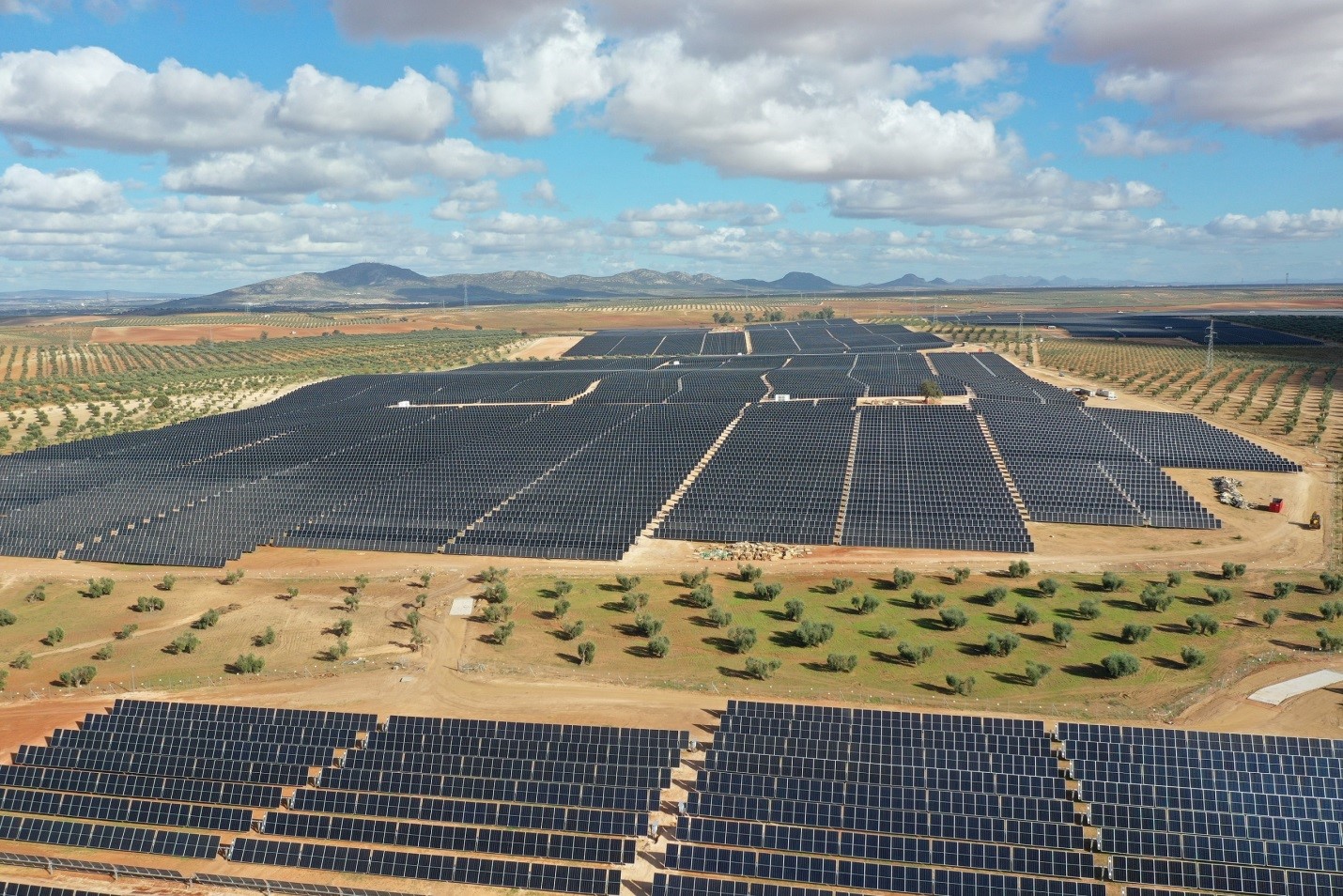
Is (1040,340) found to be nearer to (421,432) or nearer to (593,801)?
(421,432)

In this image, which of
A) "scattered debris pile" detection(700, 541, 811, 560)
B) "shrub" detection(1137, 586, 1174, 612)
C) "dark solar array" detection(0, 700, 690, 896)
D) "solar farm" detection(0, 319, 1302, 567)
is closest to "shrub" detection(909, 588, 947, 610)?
"solar farm" detection(0, 319, 1302, 567)

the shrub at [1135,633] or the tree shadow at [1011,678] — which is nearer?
the tree shadow at [1011,678]

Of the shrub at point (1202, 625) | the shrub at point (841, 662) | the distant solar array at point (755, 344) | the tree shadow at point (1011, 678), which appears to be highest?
the distant solar array at point (755, 344)

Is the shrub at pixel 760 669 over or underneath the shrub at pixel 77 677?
over

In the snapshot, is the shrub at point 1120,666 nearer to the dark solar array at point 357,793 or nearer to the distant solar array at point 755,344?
the dark solar array at point 357,793

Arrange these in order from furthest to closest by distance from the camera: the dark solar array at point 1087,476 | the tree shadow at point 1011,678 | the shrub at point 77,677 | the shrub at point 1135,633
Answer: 1. the dark solar array at point 1087,476
2. the shrub at point 1135,633
3. the shrub at point 77,677
4. the tree shadow at point 1011,678

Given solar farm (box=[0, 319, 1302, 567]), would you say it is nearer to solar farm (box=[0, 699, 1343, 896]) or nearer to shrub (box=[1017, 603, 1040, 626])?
shrub (box=[1017, 603, 1040, 626])

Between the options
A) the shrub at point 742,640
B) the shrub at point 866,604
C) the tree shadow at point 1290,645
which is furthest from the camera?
the shrub at point 866,604

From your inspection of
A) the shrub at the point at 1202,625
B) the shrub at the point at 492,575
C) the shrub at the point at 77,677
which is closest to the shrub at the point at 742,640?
the shrub at the point at 492,575
